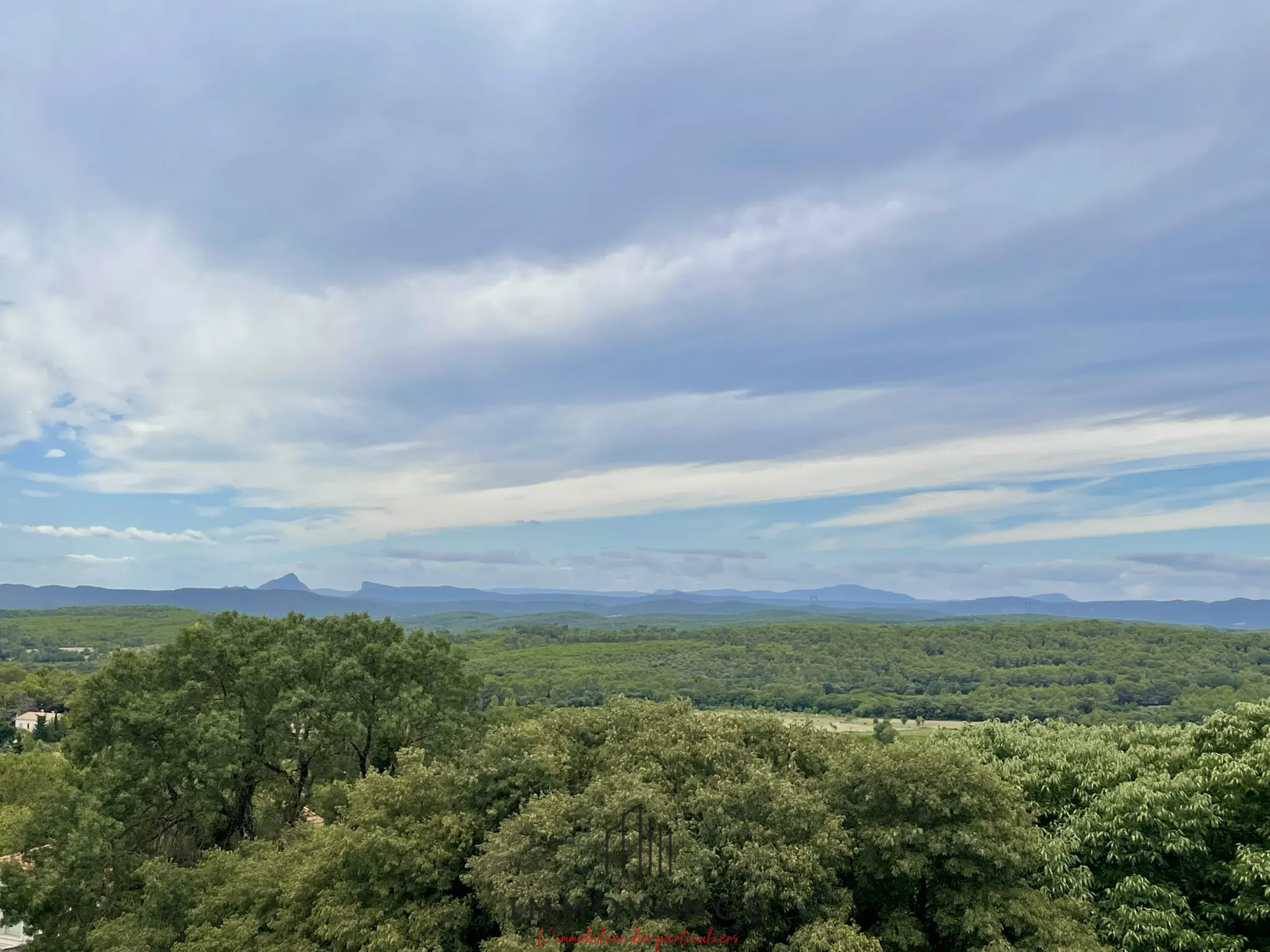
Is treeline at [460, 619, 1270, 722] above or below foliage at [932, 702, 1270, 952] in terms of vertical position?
below

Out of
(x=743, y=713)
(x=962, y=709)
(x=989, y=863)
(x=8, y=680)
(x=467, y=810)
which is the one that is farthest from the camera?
(x=962, y=709)

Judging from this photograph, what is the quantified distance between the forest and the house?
7782 centimetres

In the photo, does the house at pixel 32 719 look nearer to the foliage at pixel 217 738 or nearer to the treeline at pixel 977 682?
the treeline at pixel 977 682

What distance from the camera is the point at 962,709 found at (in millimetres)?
145875

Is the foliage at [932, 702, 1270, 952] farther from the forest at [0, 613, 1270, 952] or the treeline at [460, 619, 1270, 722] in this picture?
the treeline at [460, 619, 1270, 722]

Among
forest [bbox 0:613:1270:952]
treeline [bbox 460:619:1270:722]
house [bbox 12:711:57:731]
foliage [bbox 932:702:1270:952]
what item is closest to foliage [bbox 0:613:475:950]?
forest [bbox 0:613:1270:952]

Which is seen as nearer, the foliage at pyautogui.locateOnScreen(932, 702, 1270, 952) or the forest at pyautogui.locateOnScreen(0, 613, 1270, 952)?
the forest at pyautogui.locateOnScreen(0, 613, 1270, 952)

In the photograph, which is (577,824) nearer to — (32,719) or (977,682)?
(32,719)

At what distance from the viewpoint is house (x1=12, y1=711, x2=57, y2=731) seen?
93.2 meters

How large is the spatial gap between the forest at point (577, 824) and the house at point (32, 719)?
77824 millimetres

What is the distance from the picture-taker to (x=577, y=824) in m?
20.0

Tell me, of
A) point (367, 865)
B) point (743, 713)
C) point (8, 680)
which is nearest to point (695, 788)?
point (743, 713)

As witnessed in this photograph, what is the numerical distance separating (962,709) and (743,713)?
451 ft

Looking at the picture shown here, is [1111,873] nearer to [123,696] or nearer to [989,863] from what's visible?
[989,863]
